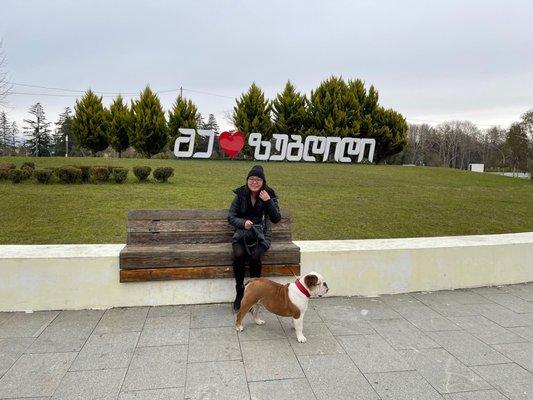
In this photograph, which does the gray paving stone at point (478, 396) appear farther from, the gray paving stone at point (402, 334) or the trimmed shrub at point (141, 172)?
the trimmed shrub at point (141, 172)

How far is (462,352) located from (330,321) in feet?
3.84

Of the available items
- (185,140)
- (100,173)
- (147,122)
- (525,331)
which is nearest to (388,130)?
(185,140)

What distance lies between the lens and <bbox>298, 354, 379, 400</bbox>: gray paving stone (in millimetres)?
2559

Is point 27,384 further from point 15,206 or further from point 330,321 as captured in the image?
point 15,206

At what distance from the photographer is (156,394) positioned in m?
2.51

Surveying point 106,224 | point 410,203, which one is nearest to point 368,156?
point 410,203

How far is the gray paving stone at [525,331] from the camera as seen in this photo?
11.4 ft

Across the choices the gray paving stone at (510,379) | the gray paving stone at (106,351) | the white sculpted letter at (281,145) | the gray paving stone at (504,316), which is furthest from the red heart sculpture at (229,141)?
the gray paving stone at (510,379)

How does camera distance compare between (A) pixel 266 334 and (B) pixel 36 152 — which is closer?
(A) pixel 266 334

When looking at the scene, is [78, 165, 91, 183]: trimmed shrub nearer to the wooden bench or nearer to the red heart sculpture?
the red heart sculpture

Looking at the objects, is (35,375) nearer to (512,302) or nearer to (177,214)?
(177,214)

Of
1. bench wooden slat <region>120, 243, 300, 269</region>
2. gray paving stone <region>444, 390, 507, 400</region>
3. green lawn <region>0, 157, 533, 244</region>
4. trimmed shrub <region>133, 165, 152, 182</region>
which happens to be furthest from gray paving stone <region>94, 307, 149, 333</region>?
trimmed shrub <region>133, 165, 152, 182</region>

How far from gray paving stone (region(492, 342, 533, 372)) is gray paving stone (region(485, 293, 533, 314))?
90 centimetres

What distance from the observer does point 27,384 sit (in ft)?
8.48
